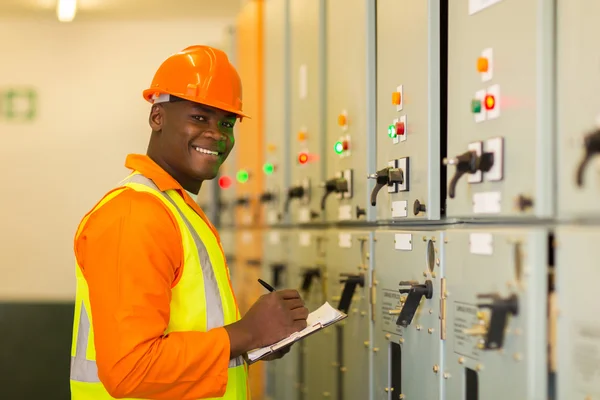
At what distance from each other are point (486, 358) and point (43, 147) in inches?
220

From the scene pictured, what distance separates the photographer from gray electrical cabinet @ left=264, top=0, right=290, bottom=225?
12.6 feet

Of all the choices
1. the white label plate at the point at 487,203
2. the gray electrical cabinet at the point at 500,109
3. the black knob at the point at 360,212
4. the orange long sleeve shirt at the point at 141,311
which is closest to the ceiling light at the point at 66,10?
the black knob at the point at 360,212

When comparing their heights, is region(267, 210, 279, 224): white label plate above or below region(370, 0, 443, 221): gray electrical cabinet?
below

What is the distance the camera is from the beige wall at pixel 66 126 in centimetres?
651

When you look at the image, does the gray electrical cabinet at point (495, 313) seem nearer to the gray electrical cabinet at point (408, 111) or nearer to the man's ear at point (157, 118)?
the gray electrical cabinet at point (408, 111)

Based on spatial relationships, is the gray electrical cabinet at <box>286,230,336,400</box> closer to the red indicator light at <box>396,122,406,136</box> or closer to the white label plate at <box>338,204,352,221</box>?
the white label plate at <box>338,204,352,221</box>

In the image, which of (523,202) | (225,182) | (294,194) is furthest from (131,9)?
(523,202)

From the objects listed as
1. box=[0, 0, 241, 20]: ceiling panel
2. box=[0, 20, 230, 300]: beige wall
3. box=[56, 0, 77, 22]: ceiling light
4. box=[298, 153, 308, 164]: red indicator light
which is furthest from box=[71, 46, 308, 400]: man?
box=[0, 20, 230, 300]: beige wall

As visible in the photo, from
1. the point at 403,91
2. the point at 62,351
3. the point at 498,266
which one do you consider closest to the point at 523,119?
the point at 498,266

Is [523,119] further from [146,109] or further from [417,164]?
[146,109]

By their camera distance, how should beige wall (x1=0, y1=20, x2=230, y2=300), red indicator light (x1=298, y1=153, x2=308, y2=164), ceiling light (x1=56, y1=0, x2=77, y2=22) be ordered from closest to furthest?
red indicator light (x1=298, y1=153, x2=308, y2=164)
ceiling light (x1=56, y1=0, x2=77, y2=22)
beige wall (x1=0, y1=20, x2=230, y2=300)

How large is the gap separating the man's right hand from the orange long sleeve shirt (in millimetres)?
36

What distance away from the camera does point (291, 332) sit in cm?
199

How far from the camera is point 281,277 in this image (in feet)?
12.7
